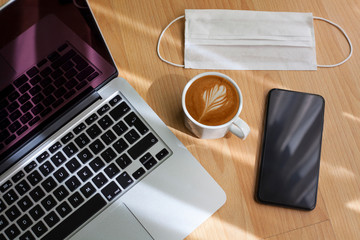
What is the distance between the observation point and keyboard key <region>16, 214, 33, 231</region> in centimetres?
57

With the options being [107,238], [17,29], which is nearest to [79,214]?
[107,238]

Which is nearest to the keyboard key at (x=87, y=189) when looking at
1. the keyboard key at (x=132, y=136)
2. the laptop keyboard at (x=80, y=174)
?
the laptop keyboard at (x=80, y=174)

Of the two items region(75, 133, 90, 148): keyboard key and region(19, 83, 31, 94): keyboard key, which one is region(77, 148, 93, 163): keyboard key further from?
region(19, 83, 31, 94): keyboard key

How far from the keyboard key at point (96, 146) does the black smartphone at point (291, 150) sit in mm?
288

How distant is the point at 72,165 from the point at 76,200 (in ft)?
0.20

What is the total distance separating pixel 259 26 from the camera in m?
0.68

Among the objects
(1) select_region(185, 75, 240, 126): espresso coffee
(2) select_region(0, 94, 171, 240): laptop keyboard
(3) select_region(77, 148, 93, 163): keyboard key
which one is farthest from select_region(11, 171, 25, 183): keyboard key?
(1) select_region(185, 75, 240, 126): espresso coffee

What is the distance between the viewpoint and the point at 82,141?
60 centimetres

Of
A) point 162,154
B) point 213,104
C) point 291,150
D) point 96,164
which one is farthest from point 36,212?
point 291,150

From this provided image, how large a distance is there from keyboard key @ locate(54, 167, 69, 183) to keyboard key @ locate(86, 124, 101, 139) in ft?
0.25

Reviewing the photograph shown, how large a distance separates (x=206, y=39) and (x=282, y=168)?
288mm

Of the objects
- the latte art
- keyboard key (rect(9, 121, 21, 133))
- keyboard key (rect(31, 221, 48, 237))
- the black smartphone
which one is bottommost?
the black smartphone

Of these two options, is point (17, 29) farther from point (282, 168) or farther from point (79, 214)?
point (282, 168)

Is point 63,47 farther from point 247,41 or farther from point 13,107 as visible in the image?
point 247,41
